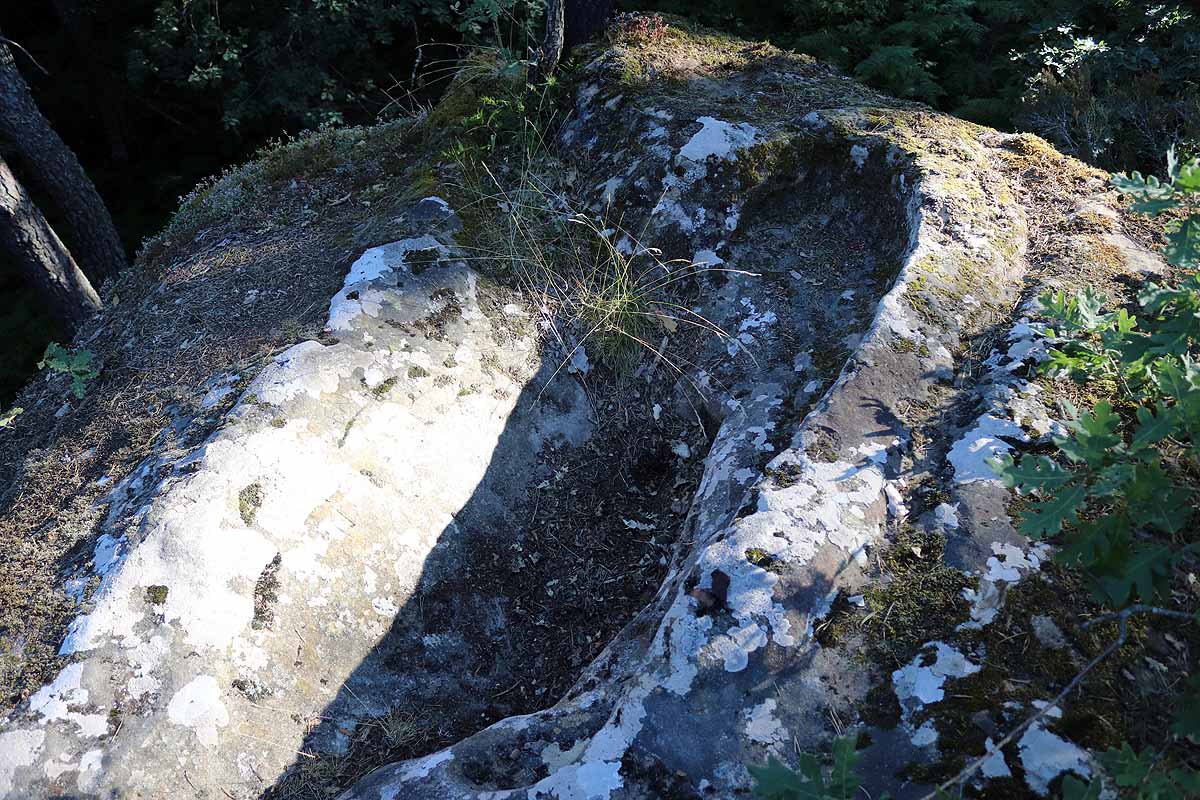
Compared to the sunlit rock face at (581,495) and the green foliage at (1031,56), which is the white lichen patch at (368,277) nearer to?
the sunlit rock face at (581,495)

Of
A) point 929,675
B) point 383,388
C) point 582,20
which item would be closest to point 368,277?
point 383,388

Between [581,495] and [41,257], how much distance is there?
587cm

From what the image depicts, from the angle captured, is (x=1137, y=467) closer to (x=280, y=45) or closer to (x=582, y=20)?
(x=582, y=20)

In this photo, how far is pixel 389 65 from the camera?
9.00 metres

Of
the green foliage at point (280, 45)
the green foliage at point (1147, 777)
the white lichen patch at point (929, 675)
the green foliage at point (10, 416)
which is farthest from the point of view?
the green foliage at point (280, 45)

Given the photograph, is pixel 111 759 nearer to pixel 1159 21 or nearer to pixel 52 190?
pixel 52 190

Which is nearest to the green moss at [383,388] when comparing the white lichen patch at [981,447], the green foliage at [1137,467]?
the white lichen patch at [981,447]

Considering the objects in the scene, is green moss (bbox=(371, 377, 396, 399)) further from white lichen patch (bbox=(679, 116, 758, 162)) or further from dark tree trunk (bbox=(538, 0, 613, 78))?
dark tree trunk (bbox=(538, 0, 613, 78))

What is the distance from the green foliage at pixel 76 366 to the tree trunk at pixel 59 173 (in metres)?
3.63

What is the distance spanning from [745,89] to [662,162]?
1151 mm

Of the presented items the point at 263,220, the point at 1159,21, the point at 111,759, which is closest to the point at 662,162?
the point at 263,220

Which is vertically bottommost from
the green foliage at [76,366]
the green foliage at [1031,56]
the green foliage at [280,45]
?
the green foliage at [1031,56]

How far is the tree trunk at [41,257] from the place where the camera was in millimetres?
6793

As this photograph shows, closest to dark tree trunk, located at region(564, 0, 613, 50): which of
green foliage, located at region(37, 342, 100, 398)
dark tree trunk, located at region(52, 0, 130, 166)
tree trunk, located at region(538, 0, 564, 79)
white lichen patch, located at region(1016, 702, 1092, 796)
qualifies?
tree trunk, located at region(538, 0, 564, 79)
